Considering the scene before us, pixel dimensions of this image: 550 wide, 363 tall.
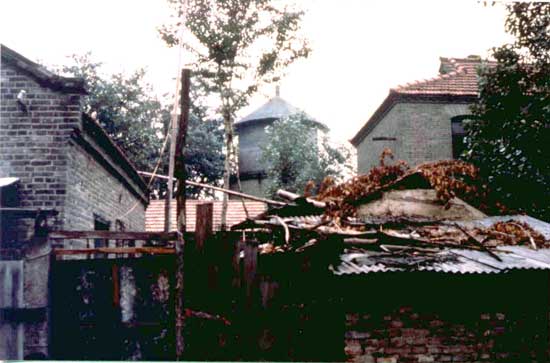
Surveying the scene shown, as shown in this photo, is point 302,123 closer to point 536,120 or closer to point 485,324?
point 536,120

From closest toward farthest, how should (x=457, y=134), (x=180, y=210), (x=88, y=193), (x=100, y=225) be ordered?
(x=180, y=210)
(x=88, y=193)
(x=100, y=225)
(x=457, y=134)

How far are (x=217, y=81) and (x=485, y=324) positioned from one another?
1466 centimetres

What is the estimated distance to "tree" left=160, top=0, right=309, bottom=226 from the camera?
17781 millimetres

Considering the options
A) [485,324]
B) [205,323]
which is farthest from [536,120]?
[205,323]

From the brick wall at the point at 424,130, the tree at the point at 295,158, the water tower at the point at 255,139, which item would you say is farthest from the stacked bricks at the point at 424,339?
the water tower at the point at 255,139

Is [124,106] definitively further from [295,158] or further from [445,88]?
[295,158]

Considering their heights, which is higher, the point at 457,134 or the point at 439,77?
the point at 439,77

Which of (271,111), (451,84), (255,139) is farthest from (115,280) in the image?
(271,111)

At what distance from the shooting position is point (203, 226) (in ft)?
15.1

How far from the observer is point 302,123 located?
26.3 meters

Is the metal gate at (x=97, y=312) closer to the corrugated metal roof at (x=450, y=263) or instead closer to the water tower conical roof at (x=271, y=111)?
the corrugated metal roof at (x=450, y=263)

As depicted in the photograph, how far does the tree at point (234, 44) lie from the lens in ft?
58.3

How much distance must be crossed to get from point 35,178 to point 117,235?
156cm

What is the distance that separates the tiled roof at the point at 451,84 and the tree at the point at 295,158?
8.25 metres
